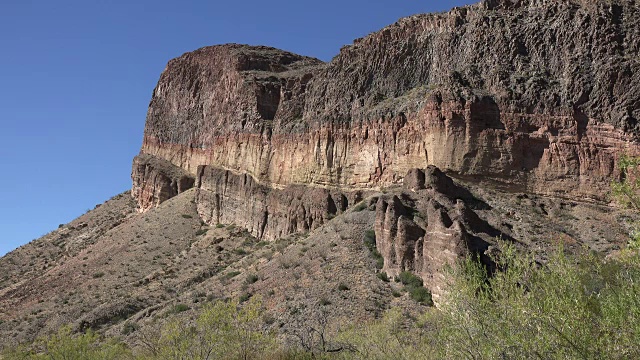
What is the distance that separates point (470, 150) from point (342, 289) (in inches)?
609

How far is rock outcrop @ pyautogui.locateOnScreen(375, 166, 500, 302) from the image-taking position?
26.8 metres

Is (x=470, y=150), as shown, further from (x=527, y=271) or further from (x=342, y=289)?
(x=527, y=271)

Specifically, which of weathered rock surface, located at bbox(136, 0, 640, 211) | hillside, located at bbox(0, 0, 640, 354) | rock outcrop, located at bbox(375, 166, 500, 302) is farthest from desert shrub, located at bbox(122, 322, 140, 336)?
weathered rock surface, located at bbox(136, 0, 640, 211)

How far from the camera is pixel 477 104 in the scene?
40375 mm

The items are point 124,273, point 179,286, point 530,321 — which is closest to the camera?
point 530,321

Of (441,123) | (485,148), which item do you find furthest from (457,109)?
(485,148)

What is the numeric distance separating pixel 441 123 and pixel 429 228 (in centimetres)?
1402

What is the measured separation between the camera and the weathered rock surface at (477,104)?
38562mm

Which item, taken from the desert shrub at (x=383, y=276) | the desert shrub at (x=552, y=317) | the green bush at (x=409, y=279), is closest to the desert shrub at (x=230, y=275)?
the desert shrub at (x=383, y=276)

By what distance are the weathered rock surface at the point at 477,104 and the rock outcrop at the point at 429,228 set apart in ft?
13.9

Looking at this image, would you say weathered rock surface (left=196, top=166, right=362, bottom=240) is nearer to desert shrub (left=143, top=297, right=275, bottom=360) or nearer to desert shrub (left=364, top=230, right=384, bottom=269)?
desert shrub (left=364, top=230, right=384, bottom=269)

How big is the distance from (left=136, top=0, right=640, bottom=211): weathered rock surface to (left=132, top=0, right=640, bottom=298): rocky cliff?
4.0 inches

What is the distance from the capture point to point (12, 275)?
228ft

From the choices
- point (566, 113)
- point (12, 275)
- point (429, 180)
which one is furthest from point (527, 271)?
point (12, 275)
